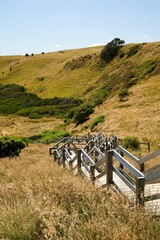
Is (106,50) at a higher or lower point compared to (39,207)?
higher

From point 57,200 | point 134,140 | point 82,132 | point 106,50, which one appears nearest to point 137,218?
point 57,200

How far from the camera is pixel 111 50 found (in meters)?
75.9

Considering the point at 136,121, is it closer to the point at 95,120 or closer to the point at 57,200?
the point at 95,120

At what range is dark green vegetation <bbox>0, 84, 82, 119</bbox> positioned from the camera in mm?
61531

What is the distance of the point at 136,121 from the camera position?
3500cm

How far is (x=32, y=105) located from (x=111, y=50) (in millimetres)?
22563

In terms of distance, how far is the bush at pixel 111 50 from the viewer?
2970 inches

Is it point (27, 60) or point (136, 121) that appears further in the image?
point (27, 60)

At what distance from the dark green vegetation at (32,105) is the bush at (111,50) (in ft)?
50.6

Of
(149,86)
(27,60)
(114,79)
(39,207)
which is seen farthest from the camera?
(27,60)

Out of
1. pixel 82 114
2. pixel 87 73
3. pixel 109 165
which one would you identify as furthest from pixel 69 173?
pixel 87 73

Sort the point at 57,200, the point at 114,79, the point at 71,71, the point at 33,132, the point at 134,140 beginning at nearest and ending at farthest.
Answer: the point at 57,200, the point at 134,140, the point at 33,132, the point at 114,79, the point at 71,71

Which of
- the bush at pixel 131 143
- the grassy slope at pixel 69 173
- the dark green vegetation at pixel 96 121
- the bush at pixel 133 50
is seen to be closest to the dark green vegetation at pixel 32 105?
the grassy slope at pixel 69 173

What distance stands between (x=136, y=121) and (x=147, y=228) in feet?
105
